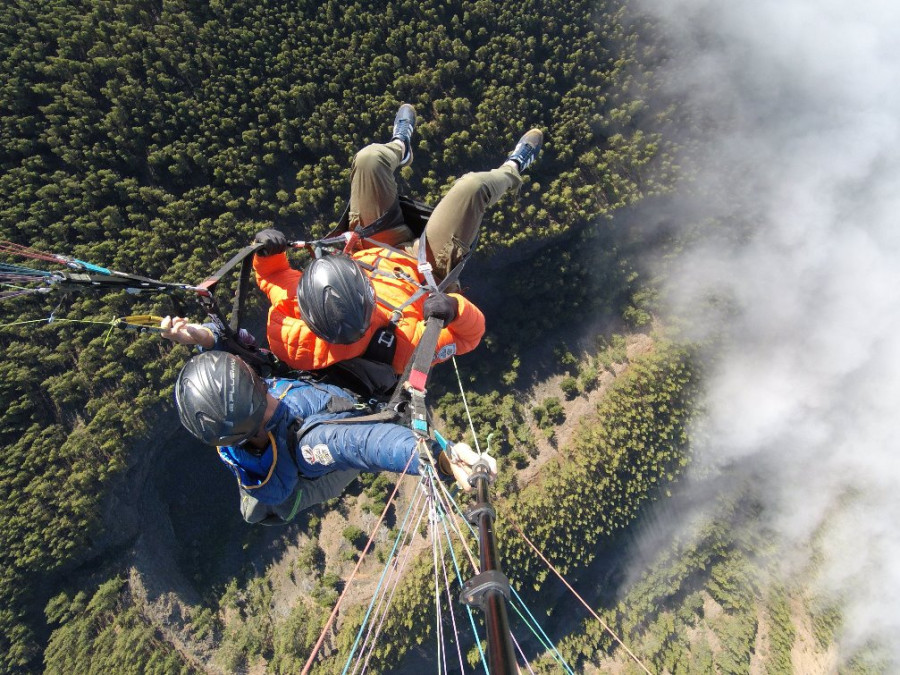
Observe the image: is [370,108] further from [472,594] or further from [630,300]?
[472,594]

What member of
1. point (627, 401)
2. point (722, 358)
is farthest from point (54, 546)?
point (722, 358)

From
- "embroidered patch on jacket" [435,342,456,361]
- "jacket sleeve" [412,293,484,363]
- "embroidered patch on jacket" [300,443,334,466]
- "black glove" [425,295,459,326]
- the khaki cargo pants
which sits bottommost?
"embroidered patch on jacket" [300,443,334,466]

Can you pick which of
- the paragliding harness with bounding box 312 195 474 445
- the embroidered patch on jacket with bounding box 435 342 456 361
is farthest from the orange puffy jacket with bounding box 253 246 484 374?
the paragliding harness with bounding box 312 195 474 445

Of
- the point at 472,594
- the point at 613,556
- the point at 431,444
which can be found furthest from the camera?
the point at 613,556

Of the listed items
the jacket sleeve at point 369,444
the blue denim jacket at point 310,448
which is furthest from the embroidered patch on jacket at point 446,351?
the jacket sleeve at point 369,444

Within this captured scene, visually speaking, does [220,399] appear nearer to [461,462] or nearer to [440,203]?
[461,462]

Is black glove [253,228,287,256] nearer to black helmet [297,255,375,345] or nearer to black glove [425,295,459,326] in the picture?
black helmet [297,255,375,345]

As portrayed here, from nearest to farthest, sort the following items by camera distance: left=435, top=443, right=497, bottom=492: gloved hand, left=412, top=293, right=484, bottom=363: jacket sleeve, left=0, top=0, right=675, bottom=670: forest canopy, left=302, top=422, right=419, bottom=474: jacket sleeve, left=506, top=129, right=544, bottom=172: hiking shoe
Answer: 1. left=435, top=443, right=497, bottom=492: gloved hand
2. left=302, top=422, right=419, bottom=474: jacket sleeve
3. left=412, top=293, right=484, bottom=363: jacket sleeve
4. left=506, top=129, right=544, bottom=172: hiking shoe
5. left=0, top=0, right=675, bottom=670: forest canopy

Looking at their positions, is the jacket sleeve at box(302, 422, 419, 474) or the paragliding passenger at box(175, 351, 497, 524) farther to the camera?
the paragliding passenger at box(175, 351, 497, 524)
